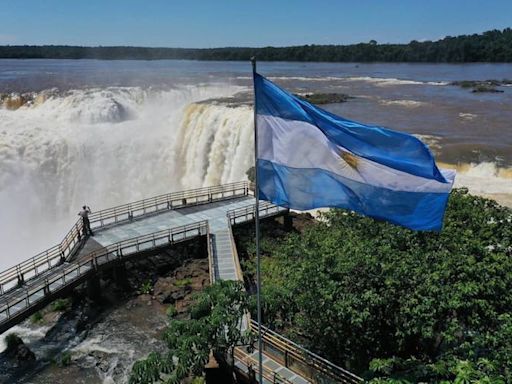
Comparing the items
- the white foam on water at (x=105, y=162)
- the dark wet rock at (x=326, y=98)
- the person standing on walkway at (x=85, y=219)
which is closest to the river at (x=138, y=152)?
the white foam on water at (x=105, y=162)

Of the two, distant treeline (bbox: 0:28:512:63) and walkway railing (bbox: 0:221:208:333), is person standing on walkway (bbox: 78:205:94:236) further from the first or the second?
distant treeline (bbox: 0:28:512:63)

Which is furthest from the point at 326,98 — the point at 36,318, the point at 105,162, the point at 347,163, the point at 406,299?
the point at 347,163

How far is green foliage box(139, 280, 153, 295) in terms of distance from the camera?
17.2 m

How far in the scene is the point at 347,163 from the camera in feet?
24.0

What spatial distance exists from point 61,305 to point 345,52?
124 m

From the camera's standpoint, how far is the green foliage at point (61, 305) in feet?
54.4

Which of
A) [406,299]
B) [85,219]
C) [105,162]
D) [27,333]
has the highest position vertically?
[406,299]

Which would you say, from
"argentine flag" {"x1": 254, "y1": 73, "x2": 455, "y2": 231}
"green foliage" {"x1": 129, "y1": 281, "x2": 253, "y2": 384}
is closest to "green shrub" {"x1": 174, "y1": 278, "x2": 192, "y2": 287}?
"green foliage" {"x1": 129, "y1": 281, "x2": 253, "y2": 384}

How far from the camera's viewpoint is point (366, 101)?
160ft

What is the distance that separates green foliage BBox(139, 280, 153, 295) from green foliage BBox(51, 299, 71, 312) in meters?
2.32

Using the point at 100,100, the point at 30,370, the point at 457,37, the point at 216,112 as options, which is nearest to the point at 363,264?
the point at 30,370

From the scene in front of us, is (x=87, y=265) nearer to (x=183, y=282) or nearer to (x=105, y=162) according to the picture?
(x=183, y=282)

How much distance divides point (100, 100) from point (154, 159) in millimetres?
12657

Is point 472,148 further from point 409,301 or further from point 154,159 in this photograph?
point 409,301
